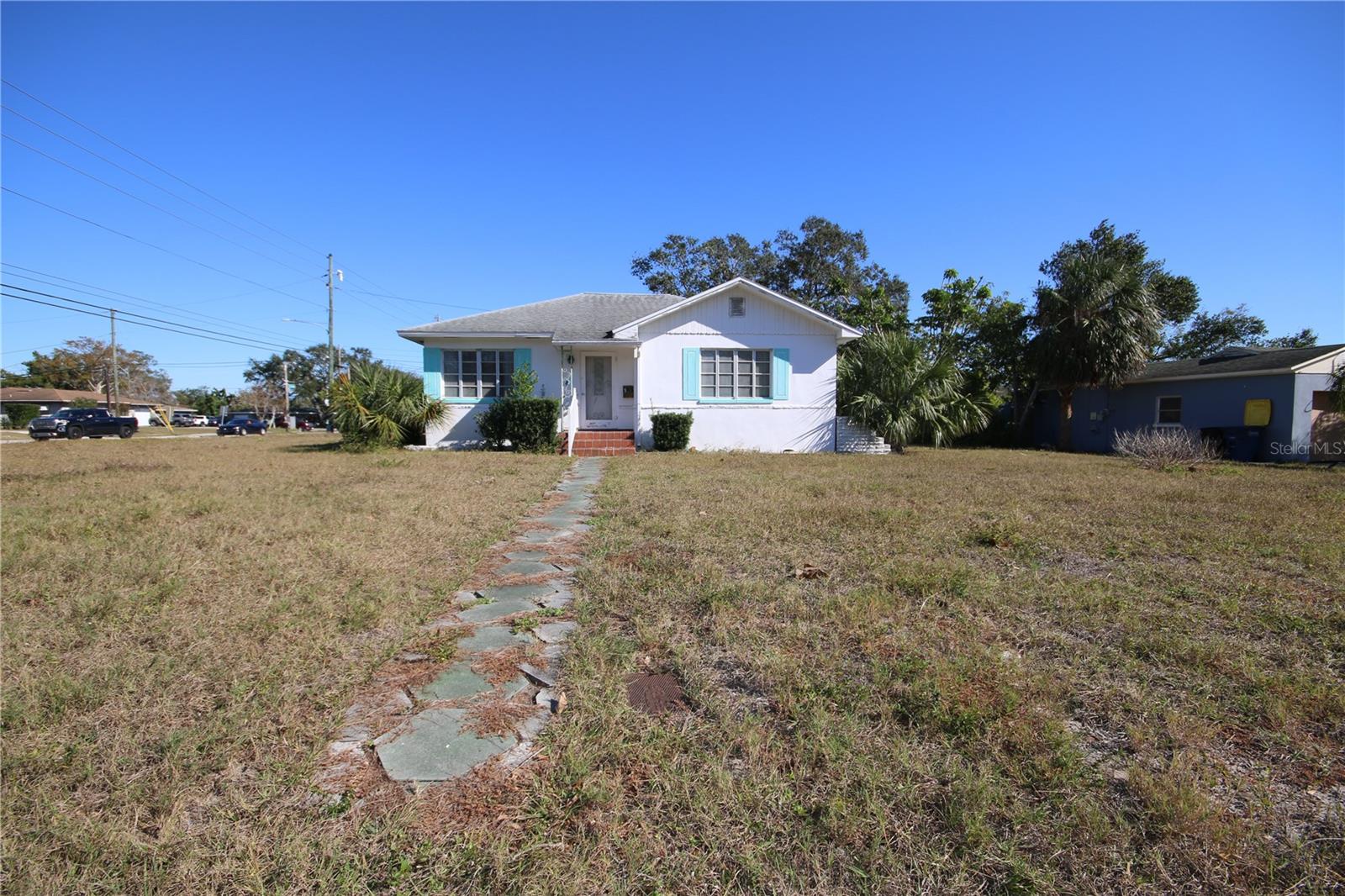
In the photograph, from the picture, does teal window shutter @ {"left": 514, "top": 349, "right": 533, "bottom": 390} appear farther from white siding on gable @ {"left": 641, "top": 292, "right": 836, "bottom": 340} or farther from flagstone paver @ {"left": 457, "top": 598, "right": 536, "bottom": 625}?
flagstone paver @ {"left": 457, "top": 598, "right": 536, "bottom": 625}

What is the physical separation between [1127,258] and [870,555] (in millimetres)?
28854

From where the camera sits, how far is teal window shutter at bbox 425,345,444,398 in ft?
51.3

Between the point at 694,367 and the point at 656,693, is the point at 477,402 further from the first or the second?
the point at 656,693

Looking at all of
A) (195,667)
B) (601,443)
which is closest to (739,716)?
(195,667)

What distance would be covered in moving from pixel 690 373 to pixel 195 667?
43.4 ft

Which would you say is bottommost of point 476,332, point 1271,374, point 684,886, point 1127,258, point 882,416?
point 684,886

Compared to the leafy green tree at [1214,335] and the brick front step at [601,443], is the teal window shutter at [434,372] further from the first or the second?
the leafy green tree at [1214,335]

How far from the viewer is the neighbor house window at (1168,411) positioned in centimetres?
1883

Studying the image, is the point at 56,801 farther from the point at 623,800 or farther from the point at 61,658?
the point at 623,800

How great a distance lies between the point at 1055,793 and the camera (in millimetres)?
1900

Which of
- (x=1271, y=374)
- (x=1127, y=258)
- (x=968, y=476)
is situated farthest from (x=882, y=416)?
(x=1127, y=258)

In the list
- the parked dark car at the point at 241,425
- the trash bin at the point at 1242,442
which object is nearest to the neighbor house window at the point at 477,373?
the trash bin at the point at 1242,442

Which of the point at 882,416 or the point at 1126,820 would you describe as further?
the point at 882,416

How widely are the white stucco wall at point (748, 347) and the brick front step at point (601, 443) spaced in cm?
46
